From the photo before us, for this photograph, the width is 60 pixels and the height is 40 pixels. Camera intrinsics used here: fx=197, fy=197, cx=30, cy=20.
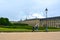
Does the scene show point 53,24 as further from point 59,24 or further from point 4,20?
point 4,20

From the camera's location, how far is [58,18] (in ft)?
332

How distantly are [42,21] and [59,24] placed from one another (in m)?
13.6

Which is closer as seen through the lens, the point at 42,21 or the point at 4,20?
the point at 4,20

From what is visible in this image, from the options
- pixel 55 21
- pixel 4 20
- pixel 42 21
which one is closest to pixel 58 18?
pixel 55 21

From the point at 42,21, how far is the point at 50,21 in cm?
591

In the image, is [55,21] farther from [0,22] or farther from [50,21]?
[0,22]

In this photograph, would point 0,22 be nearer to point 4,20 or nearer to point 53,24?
point 4,20

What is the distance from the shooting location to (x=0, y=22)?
95.8 m

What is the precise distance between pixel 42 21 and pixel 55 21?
8.75m

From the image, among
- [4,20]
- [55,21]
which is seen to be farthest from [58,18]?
[4,20]

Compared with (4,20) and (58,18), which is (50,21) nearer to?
(58,18)

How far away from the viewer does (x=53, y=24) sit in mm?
97125

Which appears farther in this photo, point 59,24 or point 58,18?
point 58,18

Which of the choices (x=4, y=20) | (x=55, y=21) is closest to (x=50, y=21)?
(x=55, y=21)
